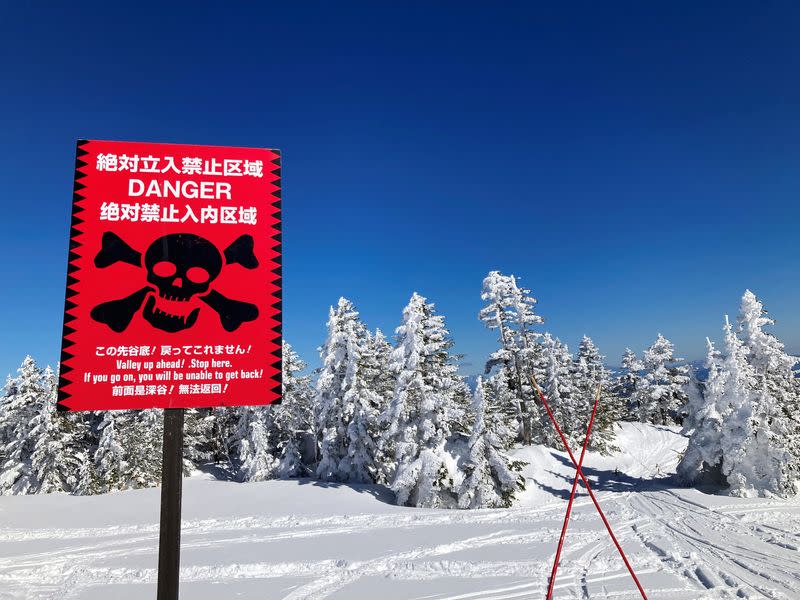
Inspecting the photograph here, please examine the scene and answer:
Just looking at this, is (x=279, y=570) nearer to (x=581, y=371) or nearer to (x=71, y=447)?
(x=71, y=447)

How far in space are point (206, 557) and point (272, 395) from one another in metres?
13.3

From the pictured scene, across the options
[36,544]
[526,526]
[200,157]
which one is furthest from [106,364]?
[36,544]

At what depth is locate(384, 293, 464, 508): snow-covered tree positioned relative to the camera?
2312 cm

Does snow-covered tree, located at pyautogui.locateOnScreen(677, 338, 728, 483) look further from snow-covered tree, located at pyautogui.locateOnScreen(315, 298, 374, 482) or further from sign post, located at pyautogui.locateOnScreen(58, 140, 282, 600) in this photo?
sign post, located at pyautogui.locateOnScreen(58, 140, 282, 600)

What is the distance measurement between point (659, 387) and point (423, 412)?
42.4 metres

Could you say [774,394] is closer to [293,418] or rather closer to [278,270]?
[278,270]

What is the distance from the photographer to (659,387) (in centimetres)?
5206

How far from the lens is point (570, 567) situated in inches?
420

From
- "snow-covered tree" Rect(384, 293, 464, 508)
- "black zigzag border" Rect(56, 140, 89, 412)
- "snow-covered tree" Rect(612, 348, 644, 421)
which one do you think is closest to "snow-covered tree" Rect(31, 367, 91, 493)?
"snow-covered tree" Rect(384, 293, 464, 508)

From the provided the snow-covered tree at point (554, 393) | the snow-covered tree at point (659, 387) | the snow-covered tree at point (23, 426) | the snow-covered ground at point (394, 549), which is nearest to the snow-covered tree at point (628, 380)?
the snow-covered tree at point (659, 387)

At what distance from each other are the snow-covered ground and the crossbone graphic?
9.09m

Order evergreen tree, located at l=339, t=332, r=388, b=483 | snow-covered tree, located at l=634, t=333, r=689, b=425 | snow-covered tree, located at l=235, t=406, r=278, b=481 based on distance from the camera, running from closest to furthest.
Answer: evergreen tree, located at l=339, t=332, r=388, b=483, snow-covered tree, located at l=235, t=406, r=278, b=481, snow-covered tree, located at l=634, t=333, r=689, b=425

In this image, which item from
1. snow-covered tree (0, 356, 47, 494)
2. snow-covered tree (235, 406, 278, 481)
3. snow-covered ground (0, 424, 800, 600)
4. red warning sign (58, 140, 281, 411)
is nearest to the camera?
red warning sign (58, 140, 281, 411)

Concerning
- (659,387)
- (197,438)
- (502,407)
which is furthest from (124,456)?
(659,387)
